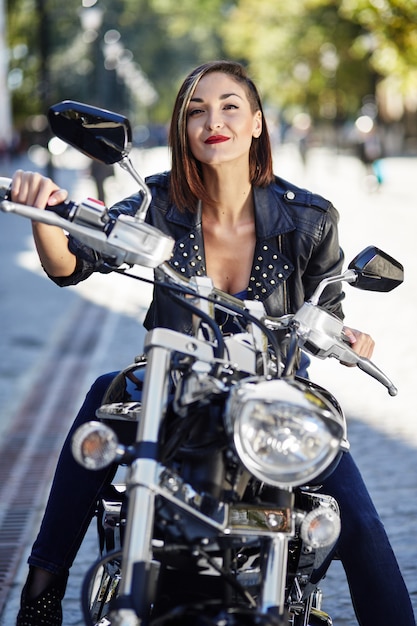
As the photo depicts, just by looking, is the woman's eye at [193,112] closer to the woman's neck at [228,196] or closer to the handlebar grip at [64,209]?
the woman's neck at [228,196]

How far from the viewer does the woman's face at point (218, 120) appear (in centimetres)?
269

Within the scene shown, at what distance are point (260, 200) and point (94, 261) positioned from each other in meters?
0.55

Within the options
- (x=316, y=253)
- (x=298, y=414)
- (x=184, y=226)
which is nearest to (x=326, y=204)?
(x=316, y=253)

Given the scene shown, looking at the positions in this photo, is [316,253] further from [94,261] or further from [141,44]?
[141,44]

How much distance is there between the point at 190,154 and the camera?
9.22 ft

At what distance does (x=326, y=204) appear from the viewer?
2.84 metres

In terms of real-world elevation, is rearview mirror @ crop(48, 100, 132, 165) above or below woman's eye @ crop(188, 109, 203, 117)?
below

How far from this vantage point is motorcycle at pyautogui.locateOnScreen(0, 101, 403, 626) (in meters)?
1.91

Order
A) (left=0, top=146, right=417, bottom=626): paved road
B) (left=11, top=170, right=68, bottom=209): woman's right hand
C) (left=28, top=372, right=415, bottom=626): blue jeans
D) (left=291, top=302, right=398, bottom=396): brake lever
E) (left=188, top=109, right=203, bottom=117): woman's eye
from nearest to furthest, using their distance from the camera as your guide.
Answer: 1. (left=11, top=170, right=68, bottom=209): woman's right hand
2. (left=291, top=302, right=398, bottom=396): brake lever
3. (left=28, top=372, right=415, bottom=626): blue jeans
4. (left=188, top=109, right=203, bottom=117): woman's eye
5. (left=0, top=146, right=417, bottom=626): paved road

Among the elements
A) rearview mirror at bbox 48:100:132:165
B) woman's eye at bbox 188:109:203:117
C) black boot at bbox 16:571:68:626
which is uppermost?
woman's eye at bbox 188:109:203:117

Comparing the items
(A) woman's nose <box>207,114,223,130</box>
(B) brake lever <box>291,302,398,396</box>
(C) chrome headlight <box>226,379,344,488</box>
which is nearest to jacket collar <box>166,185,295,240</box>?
(A) woman's nose <box>207,114,223,130</box>

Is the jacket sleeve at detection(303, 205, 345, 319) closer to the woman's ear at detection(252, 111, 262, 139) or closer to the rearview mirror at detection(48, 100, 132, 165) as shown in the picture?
the woman's ear at detection(252, 111, 262, 139)

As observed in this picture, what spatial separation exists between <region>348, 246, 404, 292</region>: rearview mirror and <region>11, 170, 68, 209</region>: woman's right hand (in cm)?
68

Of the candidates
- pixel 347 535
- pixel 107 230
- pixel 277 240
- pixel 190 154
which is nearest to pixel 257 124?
pixel 190 154
